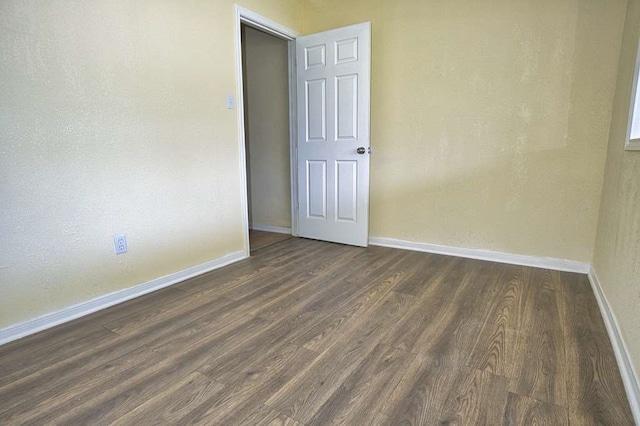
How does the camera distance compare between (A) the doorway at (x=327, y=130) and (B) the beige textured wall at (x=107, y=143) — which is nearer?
(B) the beige textured wall at (x=107, y=143)

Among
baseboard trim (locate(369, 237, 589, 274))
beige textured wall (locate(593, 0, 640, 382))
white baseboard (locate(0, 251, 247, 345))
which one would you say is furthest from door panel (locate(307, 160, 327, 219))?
beige textured wall (locate(593, 0, 640, 382))

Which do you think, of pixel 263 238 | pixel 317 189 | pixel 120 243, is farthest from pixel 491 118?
pixel 120 243

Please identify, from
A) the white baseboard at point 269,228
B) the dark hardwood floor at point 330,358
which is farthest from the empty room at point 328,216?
the white baseboard at point 269,228

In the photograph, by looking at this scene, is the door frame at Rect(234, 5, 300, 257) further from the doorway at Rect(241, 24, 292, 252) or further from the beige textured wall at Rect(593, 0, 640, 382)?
the beige textured wall at Rect(593, 0, 640, 382)

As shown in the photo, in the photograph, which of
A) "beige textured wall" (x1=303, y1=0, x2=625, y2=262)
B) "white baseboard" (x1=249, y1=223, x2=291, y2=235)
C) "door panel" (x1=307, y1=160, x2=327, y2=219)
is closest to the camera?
"beige textured wall" (x1=303, y1=0, x2=625, y2=262)

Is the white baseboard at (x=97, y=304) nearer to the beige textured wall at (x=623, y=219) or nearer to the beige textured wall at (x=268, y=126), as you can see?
the beige textured wall at (x=268, y=126)

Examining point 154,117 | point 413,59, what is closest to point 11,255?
point 154,117

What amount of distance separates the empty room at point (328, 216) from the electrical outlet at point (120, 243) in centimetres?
3

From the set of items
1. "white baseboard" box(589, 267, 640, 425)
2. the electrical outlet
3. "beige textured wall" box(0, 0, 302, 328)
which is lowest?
"white baseboard" box(589, 267, 640, 425)

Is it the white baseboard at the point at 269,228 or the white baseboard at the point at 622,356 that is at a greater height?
the white baseboard at the point at 622,356

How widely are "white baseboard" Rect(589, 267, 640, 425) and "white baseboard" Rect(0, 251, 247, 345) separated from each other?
8.46ft

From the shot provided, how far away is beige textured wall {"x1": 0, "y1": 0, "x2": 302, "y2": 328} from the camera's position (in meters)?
1.84

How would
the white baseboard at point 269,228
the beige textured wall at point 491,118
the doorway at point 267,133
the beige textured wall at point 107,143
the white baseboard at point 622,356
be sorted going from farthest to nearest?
the white baseboard at point 269,228
the doorway at point 267,133
the beige textured wall at point 491,118
the beige textured wall at point 107,143
the white baseboard at point 622,356

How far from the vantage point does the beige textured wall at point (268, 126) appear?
3957 mm
